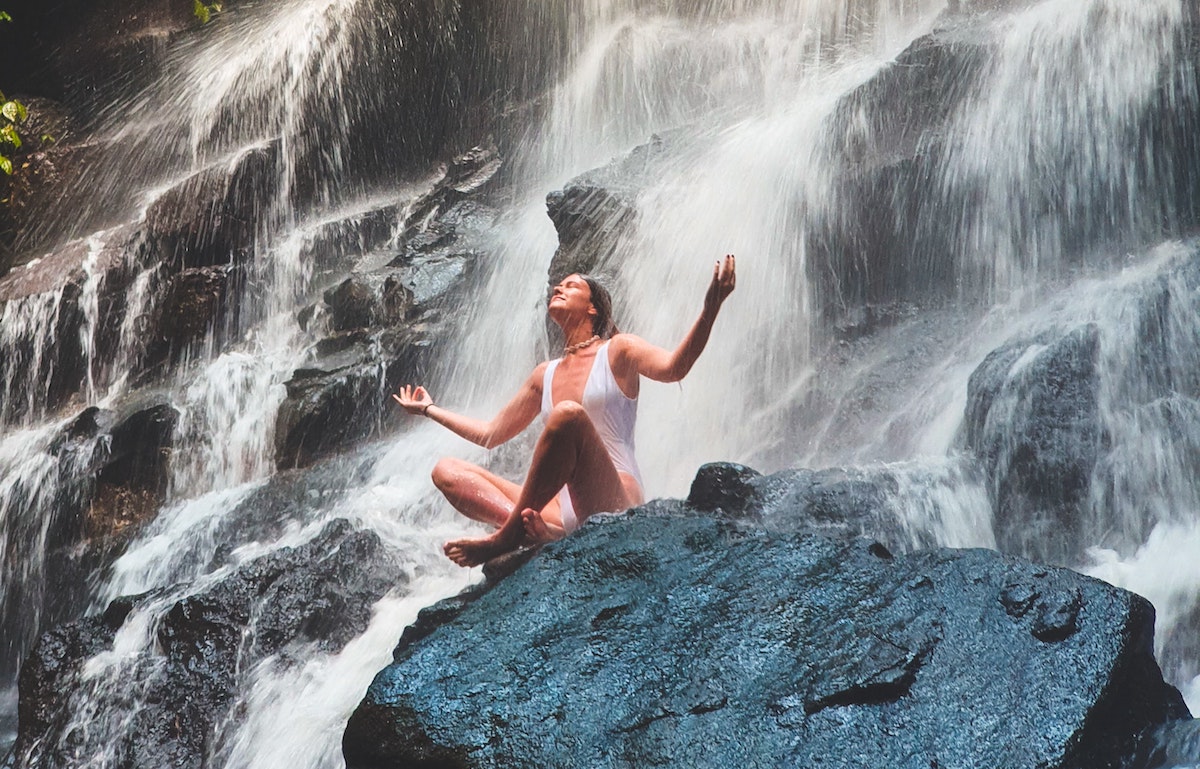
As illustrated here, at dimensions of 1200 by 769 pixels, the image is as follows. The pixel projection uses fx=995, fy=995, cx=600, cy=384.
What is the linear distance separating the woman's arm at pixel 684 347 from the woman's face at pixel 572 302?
34 centimetres

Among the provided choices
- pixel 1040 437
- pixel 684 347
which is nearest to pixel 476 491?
pixel 684 347

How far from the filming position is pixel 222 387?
7883 millimetres

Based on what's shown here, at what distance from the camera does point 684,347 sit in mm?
3879

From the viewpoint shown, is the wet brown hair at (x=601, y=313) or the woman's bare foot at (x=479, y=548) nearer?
the woman's bare foot at (x=479, y=548)

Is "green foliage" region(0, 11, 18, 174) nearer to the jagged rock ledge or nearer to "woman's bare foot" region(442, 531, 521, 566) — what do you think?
"woman's bare foot" region(442, 531, 521, 566)

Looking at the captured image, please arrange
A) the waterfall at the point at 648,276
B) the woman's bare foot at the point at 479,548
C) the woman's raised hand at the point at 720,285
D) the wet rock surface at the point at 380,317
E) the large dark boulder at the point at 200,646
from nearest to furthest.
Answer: the woman's raised hand at the point at 720,285, the woman's bare foot at the point at 479,548, the large dark boulder at the point at 200,646, the waterfall at the point at 648,276, the wet rock surface at the point at 380,317

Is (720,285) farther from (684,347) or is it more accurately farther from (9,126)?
(9,126)

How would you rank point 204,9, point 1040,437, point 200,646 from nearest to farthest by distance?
point 200,646, point 1040,437, point 204,9

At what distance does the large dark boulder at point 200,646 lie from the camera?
419 centimetres

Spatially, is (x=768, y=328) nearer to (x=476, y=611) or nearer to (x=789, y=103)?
(x=789, y=103)

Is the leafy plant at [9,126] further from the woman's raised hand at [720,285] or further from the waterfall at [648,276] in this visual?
the woman's raised hand at [720,285]

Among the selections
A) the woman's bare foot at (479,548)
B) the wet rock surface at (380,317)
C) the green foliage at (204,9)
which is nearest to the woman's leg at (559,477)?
the woman's bare foot at (479,548)

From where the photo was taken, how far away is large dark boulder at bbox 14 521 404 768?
419 cm

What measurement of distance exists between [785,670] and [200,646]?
2.90 m
